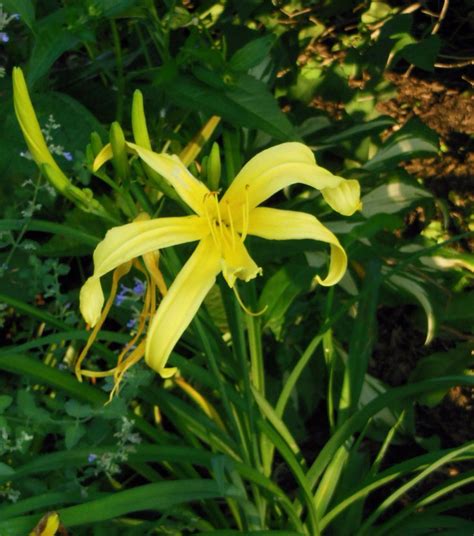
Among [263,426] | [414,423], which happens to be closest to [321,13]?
[414,423]

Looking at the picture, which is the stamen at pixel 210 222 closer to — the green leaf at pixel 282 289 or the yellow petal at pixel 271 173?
the yellow petal at pixel 271 173

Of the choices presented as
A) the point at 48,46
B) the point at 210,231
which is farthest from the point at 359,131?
the point at 210,231

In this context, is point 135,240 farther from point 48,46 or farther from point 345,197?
point 48,46

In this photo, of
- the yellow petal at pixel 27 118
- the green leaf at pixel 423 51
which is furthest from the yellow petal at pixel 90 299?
the green leaf at pixel 423 51

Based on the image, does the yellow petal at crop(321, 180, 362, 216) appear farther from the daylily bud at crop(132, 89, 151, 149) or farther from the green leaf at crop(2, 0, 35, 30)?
the green leaf at crop(2, 0, 35, 30)

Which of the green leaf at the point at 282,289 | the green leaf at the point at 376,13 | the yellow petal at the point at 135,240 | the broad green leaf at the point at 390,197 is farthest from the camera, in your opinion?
the green leaf at the point at 376,13

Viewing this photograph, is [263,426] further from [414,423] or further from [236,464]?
[414,423]

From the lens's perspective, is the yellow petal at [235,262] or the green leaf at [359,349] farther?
the green leaf at [359,349]

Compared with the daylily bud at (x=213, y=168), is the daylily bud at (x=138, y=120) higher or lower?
higher
